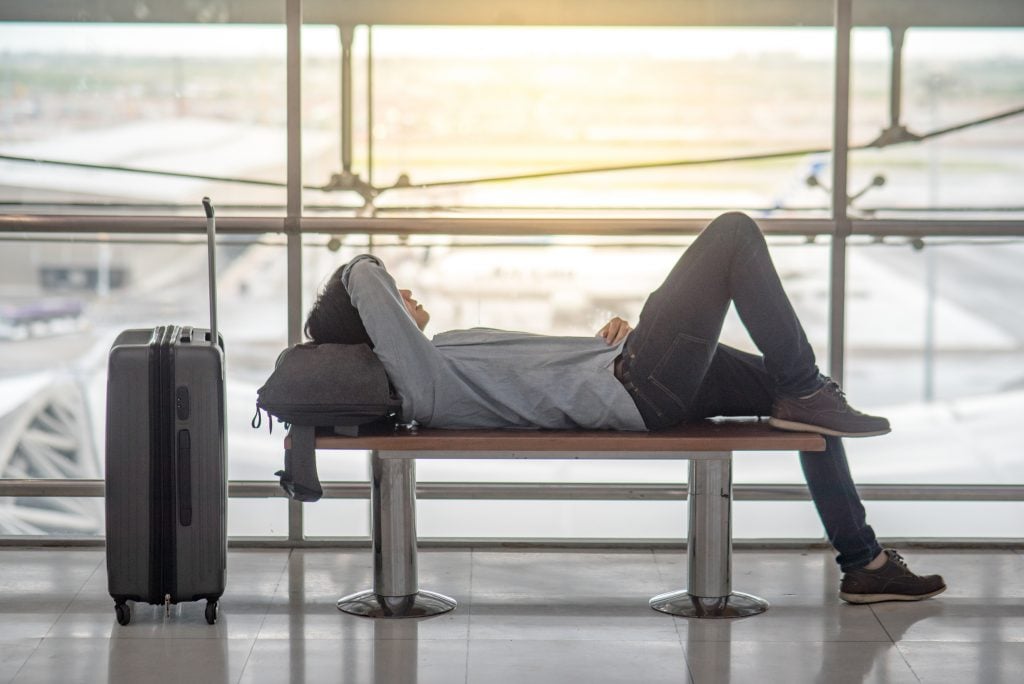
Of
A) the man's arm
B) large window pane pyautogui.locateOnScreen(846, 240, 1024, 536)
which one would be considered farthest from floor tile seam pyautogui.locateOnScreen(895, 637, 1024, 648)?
large window pane pyautogui.locateOnScreen(846, 240, 1024, 536)

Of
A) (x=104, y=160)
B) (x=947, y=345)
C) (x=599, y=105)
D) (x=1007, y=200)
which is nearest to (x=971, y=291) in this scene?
(x=947, y=345)

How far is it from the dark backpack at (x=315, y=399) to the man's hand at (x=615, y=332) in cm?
48

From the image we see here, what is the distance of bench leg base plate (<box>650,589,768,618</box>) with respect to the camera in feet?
8.90

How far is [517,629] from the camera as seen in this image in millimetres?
2631

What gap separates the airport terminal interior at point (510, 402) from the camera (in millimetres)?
2514

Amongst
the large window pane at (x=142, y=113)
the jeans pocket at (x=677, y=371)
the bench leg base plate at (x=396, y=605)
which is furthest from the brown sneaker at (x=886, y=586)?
the large window pane at (x=142, y=113)

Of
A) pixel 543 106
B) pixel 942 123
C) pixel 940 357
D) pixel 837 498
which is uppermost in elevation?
pixel 942 123

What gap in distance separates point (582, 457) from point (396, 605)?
0.58 m

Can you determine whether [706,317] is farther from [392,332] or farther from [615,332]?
[392,332]

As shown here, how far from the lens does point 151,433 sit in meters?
2.56

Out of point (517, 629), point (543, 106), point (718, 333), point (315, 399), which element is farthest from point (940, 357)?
point (315, 399)

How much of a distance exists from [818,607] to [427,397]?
99cm

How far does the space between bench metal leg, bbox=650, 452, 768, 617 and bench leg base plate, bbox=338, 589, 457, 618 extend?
474 millimetres

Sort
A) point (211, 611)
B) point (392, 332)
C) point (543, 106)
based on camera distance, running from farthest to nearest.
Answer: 1. point (543, 106)
2. point (211, 611)
3. point (392, 332)
